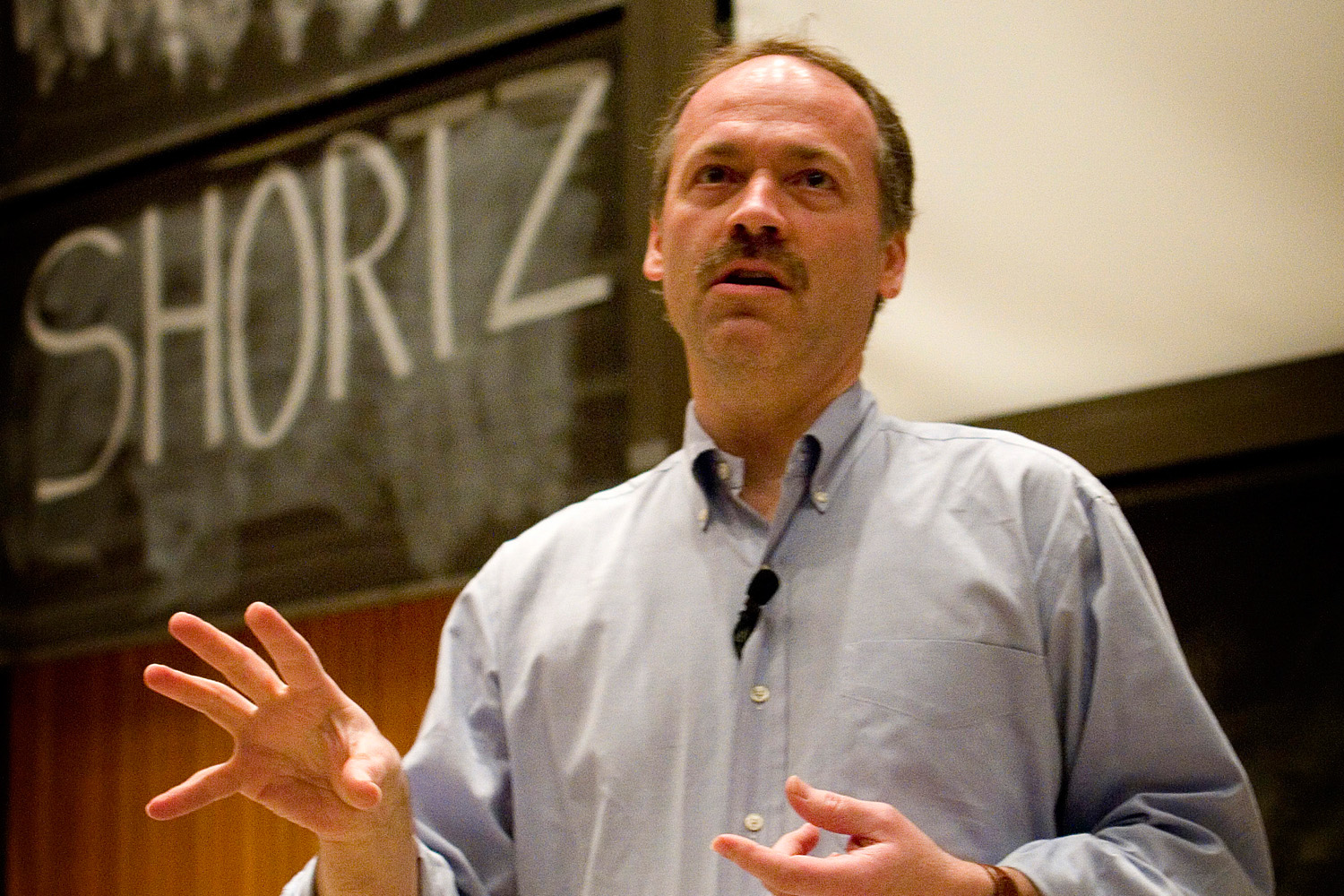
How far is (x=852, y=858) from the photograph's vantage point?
1040 millimetres

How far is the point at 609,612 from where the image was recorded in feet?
4.77

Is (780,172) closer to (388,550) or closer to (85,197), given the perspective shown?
(388,550)

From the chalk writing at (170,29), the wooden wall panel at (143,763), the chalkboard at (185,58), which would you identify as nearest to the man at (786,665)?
the wooden wall panel at (143,763)

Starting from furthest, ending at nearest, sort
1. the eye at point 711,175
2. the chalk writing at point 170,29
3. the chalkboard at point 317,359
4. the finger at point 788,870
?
the chalk writing at point 170,29
the chalkboard at point 317,359
the eye at point 711,175
the finger at point 788,870

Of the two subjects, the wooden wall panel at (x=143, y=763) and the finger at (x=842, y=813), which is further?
the wooden wall panel at (x=143, y=763)

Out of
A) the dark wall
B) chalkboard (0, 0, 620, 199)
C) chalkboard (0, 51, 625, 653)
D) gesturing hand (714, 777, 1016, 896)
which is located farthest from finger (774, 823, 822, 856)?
chalkboard (0, 0, 620, 199)

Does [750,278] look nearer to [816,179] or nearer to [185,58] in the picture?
[816,179]

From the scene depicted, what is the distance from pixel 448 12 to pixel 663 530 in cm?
139

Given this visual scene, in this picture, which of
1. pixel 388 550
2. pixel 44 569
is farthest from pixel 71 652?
pixel 388 550

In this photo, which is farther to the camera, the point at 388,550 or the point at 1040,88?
the point at 388,550

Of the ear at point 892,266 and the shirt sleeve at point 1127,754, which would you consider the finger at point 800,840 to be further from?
the ear at point 892,266

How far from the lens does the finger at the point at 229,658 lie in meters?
1.16

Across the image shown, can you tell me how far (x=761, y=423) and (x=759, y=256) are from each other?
179 mm

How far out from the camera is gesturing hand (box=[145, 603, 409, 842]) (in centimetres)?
116
